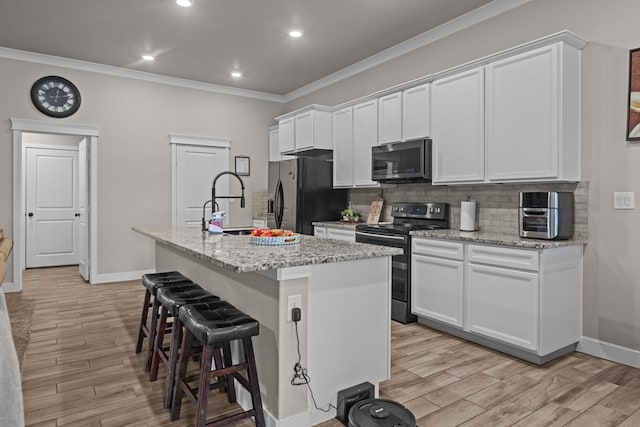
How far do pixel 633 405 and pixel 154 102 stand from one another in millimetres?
6099

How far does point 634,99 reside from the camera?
9.32 ft

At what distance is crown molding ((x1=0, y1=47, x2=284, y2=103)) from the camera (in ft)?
16.5

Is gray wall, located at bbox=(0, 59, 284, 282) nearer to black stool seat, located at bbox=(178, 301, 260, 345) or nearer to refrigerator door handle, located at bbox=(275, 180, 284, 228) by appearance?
refrigerator door handle, located at bbox=(275, 180, 284, 228)

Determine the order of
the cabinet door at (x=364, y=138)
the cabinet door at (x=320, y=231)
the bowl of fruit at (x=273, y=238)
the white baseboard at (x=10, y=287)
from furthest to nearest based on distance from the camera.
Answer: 1. the cabinet door at (x=320, y=231)
2. the white baseboard at (x=10, y=287)
3. the cabinet door at (x=364, y=138)
4. the bowl of fruit at (x=273, y=238)

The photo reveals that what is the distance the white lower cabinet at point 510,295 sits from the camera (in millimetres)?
2836

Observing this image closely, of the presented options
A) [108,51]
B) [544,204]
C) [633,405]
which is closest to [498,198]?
[544,204]

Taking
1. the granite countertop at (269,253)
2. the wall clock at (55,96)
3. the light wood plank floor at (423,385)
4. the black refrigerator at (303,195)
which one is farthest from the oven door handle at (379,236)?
the wall clock at (55,96)

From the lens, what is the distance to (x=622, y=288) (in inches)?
115

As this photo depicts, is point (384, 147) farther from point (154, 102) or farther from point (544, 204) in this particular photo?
point (154, 102)

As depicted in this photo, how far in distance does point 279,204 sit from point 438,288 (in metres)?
2.64

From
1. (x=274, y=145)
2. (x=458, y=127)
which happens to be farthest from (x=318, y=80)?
(x=458, y=127)

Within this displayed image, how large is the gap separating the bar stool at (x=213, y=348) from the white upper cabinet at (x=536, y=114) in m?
2.41

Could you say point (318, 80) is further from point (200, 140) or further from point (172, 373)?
point (172, 373)

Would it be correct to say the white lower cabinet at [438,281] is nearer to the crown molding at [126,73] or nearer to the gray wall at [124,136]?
the gray wall at [124,136]
